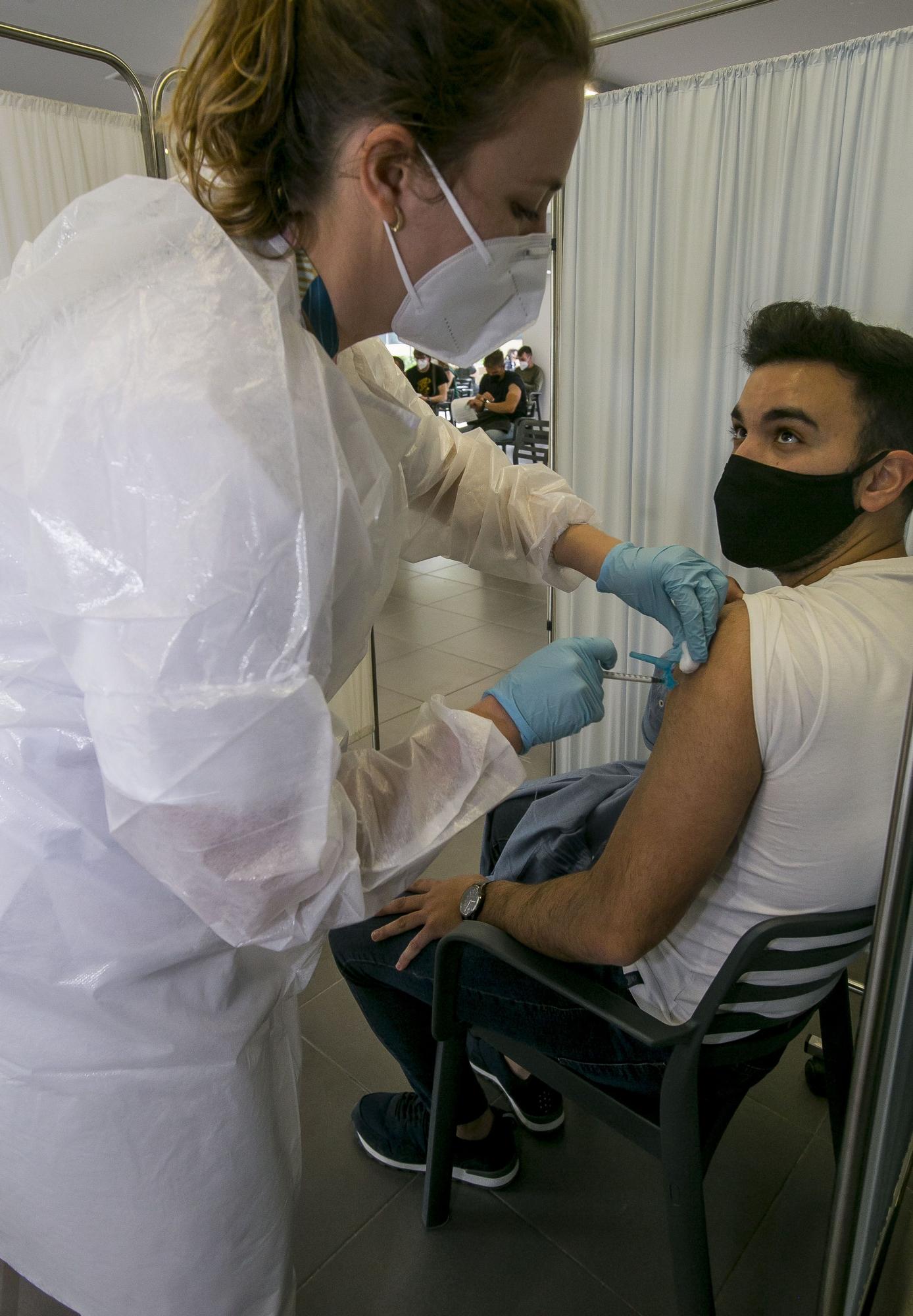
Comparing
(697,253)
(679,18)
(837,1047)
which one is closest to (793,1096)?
(837,1047)

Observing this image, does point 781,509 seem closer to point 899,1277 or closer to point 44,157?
point 899,1277

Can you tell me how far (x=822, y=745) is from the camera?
91 cm

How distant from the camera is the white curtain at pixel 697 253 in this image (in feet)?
5.62

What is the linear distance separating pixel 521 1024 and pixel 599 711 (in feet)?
1.47

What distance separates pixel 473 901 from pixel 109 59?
2079 mm

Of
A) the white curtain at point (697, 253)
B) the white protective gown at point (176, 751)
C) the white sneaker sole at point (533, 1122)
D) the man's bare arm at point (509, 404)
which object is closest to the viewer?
the white protective gown at point (176, 751)

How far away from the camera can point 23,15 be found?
5.50 metres

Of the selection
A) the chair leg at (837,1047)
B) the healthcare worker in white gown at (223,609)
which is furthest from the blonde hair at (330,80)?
the chair leg at (837,1047)

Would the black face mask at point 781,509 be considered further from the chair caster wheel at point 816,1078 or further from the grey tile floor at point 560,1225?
the chair caster wheel at point 816,1078

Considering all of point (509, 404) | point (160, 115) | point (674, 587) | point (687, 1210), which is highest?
point (160, 115)

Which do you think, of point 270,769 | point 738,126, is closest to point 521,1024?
point 270,769

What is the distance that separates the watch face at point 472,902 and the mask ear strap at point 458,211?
0.81m

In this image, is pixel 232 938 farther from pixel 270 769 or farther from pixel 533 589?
pixel 533 589

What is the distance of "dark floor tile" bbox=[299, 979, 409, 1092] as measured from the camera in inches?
67.6
